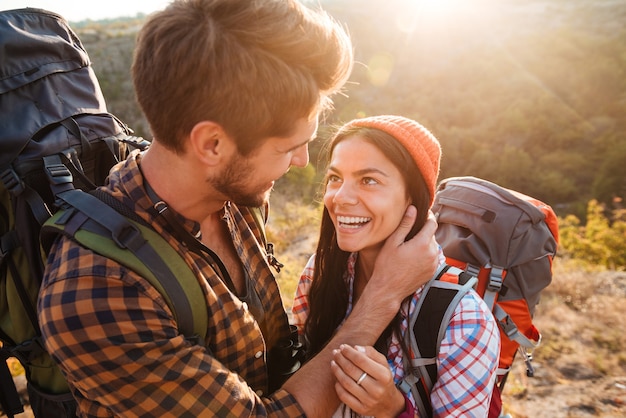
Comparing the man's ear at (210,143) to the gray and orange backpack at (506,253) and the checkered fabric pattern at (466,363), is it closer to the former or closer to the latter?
the checkered fabric pattern at (466,363)

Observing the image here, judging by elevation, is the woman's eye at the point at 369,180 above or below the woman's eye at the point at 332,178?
above

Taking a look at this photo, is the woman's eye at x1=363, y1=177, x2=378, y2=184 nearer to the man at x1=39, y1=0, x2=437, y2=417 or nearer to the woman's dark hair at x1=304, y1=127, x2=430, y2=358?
the woman's dark hair at x1=304, y1=127, x2=430, y2=358

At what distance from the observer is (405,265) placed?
5.73 ft

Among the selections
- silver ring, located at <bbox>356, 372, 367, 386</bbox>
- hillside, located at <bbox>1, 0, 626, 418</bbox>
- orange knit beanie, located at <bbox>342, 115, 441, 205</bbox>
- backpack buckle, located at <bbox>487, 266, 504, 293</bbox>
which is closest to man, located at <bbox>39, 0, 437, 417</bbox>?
silver ring, located at <bbox>356, 372, 367, 386</bbox>

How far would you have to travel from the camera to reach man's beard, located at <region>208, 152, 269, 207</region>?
1.52 m

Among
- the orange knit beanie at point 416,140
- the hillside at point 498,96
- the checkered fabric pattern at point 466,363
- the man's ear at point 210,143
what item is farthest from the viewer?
the hillside at point 498,96

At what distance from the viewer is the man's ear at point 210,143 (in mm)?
1426

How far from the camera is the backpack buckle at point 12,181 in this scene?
1.43m

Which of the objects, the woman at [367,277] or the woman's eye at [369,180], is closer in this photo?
the woman at [367,277]

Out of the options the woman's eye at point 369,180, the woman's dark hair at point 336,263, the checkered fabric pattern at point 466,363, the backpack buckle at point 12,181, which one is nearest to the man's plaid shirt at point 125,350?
the backpack buckle at point 12,181

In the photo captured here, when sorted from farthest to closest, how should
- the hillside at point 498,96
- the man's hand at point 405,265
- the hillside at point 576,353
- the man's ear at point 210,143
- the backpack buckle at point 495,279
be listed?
the hillside at point 498,96
the hillside at point 576,353
the backpack buckle at point 495,279
the man's hand at point 405,265
the man's ear at point 210,143

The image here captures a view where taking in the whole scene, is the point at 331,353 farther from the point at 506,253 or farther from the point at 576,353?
the point at 576,353

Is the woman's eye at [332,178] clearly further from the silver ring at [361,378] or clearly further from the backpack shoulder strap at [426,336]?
the silver ring at [361,378]

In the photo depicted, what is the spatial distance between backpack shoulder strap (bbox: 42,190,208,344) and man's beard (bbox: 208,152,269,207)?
1.02ft
